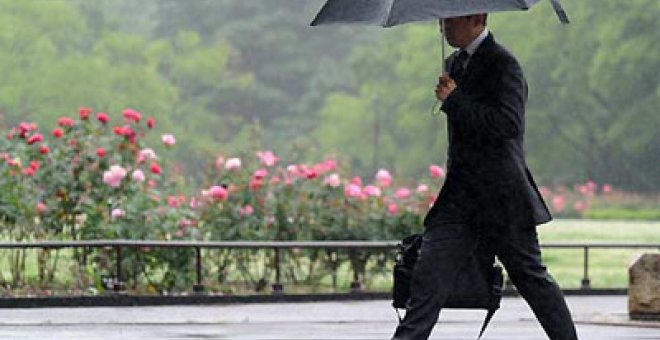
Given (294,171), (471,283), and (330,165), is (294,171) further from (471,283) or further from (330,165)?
(471,283)

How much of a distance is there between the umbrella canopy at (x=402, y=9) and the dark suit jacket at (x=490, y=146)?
0.22m

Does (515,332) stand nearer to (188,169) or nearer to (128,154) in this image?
(128,154)

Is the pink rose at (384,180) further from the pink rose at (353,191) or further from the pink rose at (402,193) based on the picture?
the pink rose at (353,191)

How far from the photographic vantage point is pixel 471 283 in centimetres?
1001

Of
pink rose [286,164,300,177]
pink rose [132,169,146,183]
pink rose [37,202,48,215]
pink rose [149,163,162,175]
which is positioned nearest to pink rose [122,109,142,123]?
pink rose [149,163,162,175]

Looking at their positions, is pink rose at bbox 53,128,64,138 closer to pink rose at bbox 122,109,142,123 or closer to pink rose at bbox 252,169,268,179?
pink rose at bbox 122,109,142,123

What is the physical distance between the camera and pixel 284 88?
90625mm

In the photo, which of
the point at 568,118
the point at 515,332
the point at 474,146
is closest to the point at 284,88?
the point at 568,118

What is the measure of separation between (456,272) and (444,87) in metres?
Answer: 0.87

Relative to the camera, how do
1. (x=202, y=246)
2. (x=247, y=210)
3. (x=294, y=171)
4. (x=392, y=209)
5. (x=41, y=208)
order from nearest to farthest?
(x=202, y=246)
(x=41, y=208)
(x=247, y=210)
(x=294, y=171)
(x=392, y=209)

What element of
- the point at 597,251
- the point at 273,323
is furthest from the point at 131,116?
the point at 597,251

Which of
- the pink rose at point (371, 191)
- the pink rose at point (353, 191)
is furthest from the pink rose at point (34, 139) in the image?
the pink rose at point (371, 191)

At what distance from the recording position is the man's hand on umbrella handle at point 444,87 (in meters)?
9.76

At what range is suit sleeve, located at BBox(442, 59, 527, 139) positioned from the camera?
973cm
